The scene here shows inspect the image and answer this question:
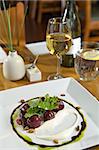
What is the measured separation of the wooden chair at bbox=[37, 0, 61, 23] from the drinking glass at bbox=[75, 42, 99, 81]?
309cm

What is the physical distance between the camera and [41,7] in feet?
13.5

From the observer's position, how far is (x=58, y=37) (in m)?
1.06

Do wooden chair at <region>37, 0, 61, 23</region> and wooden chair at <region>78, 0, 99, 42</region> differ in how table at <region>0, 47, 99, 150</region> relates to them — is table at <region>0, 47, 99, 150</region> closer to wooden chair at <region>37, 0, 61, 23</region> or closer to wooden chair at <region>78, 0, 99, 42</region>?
wooden chair at <region>78, 0, 99, 42</region>

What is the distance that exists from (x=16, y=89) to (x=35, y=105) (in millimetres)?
168

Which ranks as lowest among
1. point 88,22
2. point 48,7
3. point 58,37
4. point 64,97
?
point 48,7

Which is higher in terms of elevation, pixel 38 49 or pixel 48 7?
pixel 38 49

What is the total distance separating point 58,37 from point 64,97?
213 millimetres

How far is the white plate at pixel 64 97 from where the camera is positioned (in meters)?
0.76

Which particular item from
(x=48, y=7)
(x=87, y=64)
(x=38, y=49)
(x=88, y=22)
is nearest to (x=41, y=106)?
(x=87, y=64)

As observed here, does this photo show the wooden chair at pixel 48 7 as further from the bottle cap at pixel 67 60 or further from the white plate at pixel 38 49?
the bottle cap at pixel 67 60

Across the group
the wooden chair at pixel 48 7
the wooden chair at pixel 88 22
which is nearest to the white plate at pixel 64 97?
the wooden chair at pixel 88 22

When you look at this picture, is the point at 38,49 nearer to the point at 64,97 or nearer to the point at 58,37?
the point at 58,37

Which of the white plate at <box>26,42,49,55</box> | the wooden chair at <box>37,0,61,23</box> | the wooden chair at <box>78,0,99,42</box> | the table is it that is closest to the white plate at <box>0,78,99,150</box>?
the table

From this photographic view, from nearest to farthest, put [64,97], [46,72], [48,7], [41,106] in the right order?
[41,106]
[64,97]
[46,72]
[48,7]
